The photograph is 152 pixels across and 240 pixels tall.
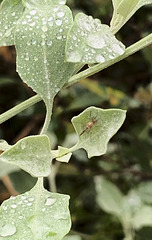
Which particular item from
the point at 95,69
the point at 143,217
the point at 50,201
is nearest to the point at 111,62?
the point at 95,69

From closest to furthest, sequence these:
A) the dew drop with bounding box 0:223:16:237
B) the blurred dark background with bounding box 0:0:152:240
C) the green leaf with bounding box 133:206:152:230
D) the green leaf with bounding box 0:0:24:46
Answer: the dew drop with bounding box 0:223:16:237 < the green leaf with bounding box 0:0:24:46 < the green leaf with bounding box 133:206:152:230 < the blurred dark background with bounding box 0:0:152:240

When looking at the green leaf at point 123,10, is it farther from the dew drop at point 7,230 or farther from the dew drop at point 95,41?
the dew drop at point 7,230

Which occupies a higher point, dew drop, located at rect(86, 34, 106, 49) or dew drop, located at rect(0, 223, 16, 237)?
dew drop, located at rect(86, 34, 106, 49)

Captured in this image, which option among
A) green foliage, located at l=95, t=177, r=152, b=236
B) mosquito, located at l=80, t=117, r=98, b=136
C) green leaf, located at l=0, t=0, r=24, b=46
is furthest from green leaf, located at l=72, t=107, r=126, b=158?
green foliage, located at l=95, t=177, r=152, b=236

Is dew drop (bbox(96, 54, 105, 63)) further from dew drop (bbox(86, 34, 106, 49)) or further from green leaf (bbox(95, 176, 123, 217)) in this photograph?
green leaf (bbox(95, 176, 123, 217))

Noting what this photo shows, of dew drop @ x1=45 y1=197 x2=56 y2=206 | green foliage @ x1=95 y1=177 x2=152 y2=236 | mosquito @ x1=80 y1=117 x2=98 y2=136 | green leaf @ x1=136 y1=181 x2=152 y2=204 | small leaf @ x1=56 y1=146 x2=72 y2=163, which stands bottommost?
green foliage @ x1=95 y1=177 x2=152 y2=236

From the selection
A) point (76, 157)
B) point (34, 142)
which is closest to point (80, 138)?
point (34, 142)

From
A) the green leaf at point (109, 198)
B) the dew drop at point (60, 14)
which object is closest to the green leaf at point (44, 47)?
the dew drop at point (60, 14)
